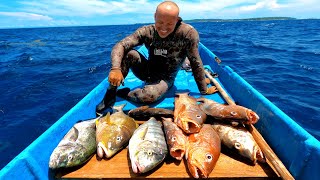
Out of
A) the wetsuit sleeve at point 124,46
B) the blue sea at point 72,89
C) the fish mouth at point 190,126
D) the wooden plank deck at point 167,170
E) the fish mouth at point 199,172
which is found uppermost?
the wetsuit sleeve at point 124,46

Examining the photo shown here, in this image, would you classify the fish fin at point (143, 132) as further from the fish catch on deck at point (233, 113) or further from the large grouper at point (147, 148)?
the fish catch on deck at point (233, 113)

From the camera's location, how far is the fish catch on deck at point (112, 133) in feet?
11.3

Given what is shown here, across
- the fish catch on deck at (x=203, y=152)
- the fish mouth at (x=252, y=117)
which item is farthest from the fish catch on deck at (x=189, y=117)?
the fish mouth at (x=252, y=117)

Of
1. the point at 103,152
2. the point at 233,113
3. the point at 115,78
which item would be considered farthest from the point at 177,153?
the point at 115,78

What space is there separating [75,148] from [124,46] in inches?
95.8

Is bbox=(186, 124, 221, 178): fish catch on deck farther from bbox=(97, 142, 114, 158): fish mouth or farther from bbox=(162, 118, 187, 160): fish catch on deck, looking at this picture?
bbox=(97, 142, 114, 158): fish mouth

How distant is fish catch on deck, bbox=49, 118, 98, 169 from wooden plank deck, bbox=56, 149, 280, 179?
0.14 meters

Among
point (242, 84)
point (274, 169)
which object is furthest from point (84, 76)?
point (274, 169)

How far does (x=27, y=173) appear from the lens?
306 cm

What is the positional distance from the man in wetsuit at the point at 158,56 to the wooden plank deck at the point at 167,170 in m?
1.85

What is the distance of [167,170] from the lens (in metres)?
3.20

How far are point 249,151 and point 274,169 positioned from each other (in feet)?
1.15

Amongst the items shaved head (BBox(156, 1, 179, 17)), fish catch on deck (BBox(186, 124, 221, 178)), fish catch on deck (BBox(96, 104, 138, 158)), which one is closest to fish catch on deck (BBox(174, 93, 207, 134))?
fish catch on deck (BBox(186, 124, 221, 178))

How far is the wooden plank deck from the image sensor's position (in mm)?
3084
